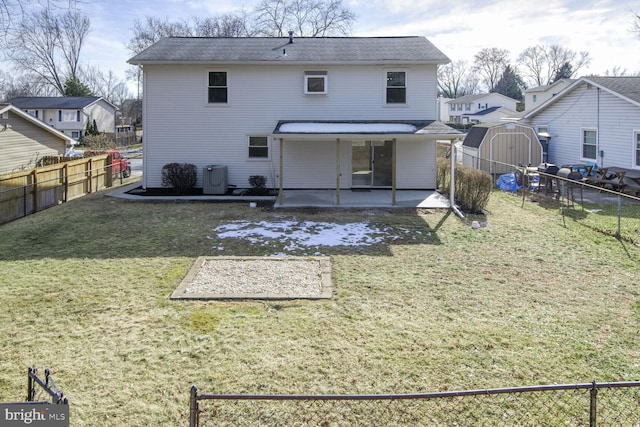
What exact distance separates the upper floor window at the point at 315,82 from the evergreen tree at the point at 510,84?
77.2 m

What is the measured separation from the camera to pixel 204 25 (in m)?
56.5

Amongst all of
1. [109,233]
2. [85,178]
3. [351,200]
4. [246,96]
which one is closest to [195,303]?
[109,233]

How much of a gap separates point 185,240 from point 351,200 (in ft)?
21.7

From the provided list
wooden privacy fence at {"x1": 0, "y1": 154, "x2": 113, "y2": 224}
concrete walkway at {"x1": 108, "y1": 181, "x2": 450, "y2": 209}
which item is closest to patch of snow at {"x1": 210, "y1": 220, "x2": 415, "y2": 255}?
concrete walkway at {"x1": 108, "y1": 181, "x2": 450, "y2": 209}

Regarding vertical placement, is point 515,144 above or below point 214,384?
above

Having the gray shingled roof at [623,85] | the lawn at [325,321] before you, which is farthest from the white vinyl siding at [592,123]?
the lawn at [325,321]

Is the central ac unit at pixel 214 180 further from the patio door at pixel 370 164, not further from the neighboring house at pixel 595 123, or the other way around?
the neighboring house at pixel 595 123

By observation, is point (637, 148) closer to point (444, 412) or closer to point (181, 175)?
point (181, 175)

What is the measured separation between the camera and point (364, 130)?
15.9 metres

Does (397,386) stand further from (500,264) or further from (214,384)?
(500,264)

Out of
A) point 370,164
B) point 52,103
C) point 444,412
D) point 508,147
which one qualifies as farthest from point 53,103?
point 444,412

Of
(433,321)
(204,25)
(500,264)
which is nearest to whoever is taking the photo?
(433,321)

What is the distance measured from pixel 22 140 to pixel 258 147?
13.0m

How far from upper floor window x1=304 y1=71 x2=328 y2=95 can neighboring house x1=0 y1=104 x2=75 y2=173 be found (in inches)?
544
